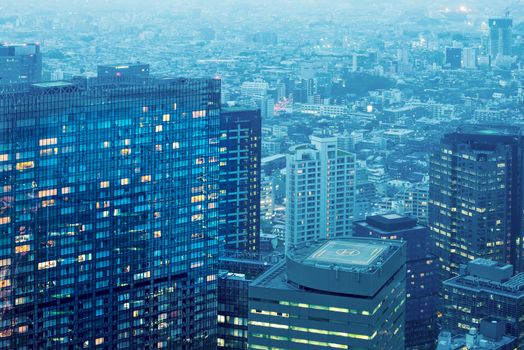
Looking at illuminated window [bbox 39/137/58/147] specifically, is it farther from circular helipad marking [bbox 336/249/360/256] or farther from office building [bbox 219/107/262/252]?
office building [bbox 219/107/262/252]

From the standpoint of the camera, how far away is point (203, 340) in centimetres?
4872

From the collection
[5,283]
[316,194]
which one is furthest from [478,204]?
[5,283]

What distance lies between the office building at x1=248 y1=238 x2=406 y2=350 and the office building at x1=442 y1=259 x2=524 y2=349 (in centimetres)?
1951

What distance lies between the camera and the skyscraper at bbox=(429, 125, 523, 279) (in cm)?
7438

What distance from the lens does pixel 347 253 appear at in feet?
140

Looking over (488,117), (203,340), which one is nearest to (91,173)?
(203,340)

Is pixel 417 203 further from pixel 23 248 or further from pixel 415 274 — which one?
pixel 23 248

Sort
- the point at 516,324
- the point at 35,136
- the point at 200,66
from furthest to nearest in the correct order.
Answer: the point at 200,66 < the point at 516,324 < the point at 35,136

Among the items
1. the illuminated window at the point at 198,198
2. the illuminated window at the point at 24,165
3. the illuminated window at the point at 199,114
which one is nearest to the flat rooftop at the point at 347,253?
the illuminated window at the point at 198,198

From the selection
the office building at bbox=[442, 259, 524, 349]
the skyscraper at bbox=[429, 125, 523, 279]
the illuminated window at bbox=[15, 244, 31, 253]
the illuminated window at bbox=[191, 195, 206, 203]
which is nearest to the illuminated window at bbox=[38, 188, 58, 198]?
the illuminated window at bbox=[15, 244, 31, 253]

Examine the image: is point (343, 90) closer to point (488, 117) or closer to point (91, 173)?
point (488, 117)

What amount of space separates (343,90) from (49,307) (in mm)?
135049

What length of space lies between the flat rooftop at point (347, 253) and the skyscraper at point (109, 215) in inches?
277

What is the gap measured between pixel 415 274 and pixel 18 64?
47569 mm
